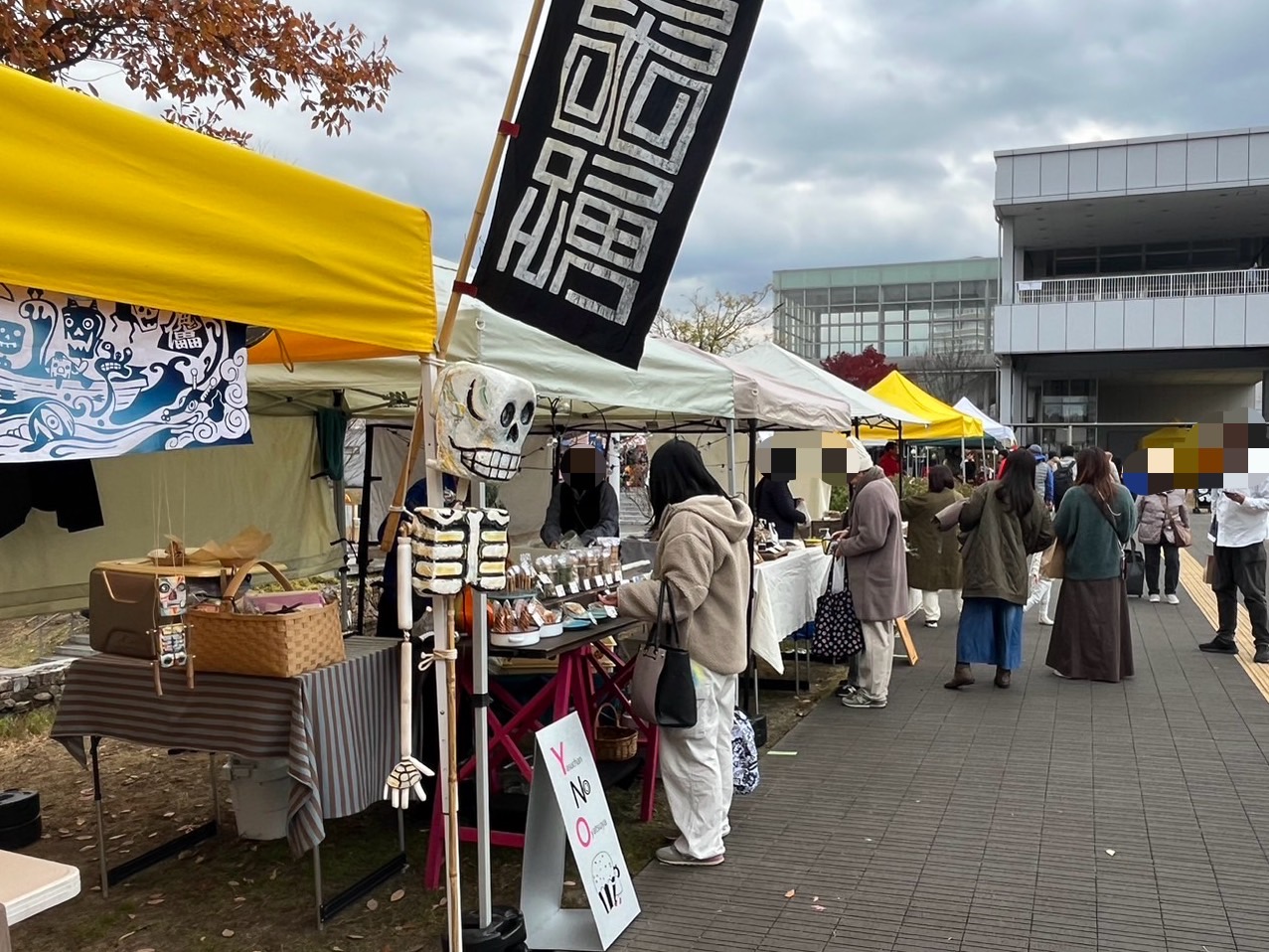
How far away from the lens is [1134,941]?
139 inches

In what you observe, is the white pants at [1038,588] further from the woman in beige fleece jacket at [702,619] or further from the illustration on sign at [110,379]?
the illustration on sign at [110,379]

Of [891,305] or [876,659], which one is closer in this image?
[876,659]

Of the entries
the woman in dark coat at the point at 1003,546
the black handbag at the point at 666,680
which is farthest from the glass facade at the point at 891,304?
the black handbag at the point at 666,680

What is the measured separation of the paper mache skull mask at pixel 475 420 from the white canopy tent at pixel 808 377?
19.9 ft

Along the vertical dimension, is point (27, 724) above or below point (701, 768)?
below

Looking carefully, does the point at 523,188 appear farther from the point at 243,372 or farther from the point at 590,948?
the point at 590,948

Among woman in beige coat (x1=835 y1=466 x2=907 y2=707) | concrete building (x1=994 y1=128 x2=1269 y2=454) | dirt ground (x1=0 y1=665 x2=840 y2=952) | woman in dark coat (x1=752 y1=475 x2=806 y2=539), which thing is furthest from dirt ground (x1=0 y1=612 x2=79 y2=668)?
concrete building (x1=994 y1=128 x2=1269 y2=454)

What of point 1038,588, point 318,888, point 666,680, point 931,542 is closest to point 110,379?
point 318,888

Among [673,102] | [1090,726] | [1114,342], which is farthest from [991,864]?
[1114,342]

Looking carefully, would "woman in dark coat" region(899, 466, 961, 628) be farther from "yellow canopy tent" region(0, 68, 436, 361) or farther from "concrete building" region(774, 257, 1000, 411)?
"concrete building" region(774, 257, 1000, 411)

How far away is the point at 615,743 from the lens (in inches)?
201

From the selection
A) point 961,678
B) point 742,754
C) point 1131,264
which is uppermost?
point 1131,264

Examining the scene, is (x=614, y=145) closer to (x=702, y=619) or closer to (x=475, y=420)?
(x=475, y=420)

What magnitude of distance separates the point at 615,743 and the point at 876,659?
2.57 metres
